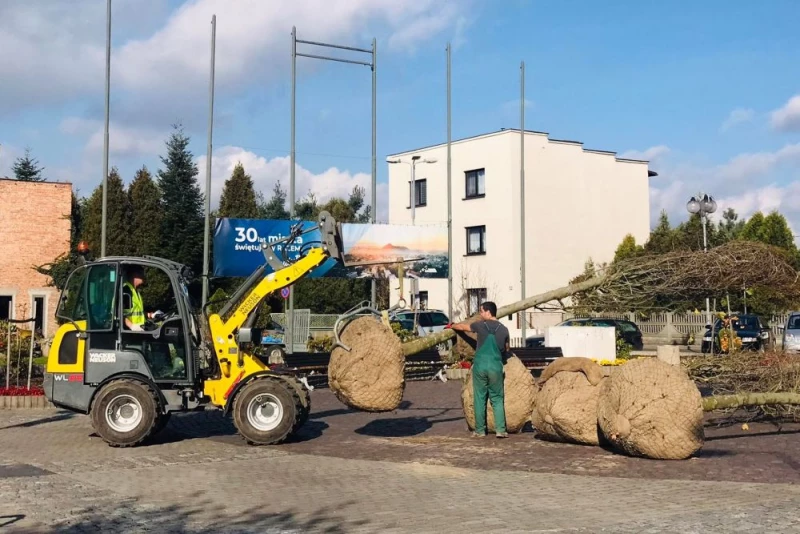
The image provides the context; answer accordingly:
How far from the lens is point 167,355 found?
13.4 meters

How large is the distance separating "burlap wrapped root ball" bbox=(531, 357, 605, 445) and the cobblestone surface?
0.86 ft

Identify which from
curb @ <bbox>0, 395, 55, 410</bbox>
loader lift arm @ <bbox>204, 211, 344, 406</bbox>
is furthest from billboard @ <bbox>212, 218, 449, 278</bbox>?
loader lift arm @ <bbox>204, 211, 344, 406</bbox>

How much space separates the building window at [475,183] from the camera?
152ft

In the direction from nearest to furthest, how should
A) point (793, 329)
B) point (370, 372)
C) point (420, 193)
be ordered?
point (370, 372) < point (793, 329) < point (420, 193)

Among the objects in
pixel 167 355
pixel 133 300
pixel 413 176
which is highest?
pixel 413 176

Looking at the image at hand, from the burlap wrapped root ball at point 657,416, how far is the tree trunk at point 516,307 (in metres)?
2.95

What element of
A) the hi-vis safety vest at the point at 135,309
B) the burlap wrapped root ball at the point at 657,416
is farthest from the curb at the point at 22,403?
the burlap wrapped root ball at the point at 657,416

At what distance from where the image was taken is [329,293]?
5809 cm

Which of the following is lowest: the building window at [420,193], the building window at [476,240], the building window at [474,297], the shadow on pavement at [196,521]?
the shadow on pavement at [196,521]

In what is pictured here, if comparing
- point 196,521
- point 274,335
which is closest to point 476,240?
point 274,335

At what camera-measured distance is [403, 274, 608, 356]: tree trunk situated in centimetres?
1415

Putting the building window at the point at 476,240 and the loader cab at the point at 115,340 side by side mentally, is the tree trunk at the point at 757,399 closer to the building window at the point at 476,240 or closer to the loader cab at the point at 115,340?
the loader cab at the point at 115,340

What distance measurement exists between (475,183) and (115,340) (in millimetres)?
34521

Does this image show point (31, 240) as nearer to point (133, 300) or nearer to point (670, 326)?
point (670, 326)
